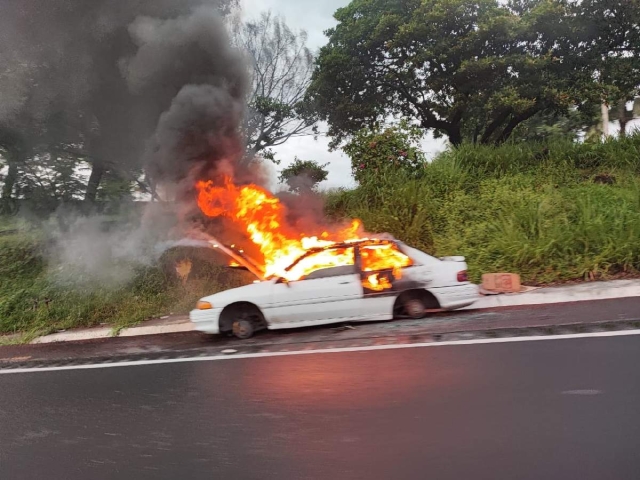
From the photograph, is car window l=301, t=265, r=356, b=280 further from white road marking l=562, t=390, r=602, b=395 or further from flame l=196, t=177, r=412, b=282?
white road marking l=562, t=390, r=602, b=395

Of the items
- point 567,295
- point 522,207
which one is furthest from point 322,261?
point 522,207

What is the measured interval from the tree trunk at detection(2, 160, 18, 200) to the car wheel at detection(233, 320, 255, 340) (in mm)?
8172

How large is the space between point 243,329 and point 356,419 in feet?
10.9

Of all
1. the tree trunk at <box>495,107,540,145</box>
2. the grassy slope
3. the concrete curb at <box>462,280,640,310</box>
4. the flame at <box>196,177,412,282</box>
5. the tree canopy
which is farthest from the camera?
the tree trunk at <box>495,107,540,145</box>

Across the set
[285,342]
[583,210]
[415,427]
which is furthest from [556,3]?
[415,427]

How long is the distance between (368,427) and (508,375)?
140 centimetres

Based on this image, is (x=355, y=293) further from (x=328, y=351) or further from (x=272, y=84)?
(x=272, y=84)

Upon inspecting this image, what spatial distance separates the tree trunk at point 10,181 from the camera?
11.6 m

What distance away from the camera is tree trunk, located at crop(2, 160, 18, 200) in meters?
11.6

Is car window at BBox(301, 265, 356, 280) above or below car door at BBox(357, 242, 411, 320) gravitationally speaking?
above

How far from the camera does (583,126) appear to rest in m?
23.0

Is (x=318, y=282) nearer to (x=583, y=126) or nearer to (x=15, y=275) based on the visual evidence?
(x=15, y=275)

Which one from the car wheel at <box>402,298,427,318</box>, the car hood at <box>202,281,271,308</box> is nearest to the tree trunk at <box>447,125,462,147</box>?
the car wheel at <box>402,298,427,318</box>

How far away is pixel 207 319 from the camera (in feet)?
21.6
